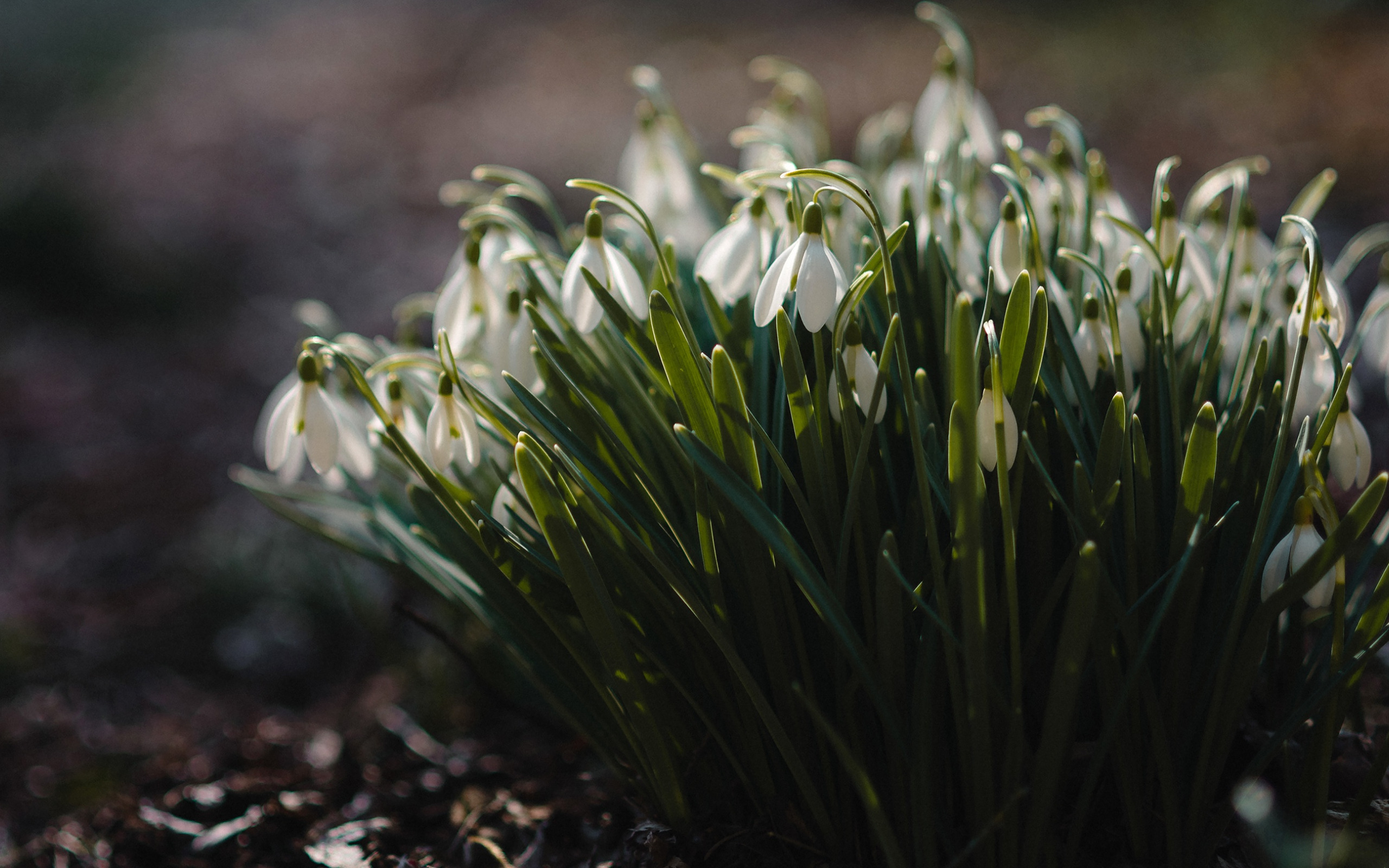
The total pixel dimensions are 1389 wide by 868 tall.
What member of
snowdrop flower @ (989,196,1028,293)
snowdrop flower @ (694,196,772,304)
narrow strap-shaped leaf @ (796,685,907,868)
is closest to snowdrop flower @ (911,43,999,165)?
snowdrop flower @ (989,196,1028,293)

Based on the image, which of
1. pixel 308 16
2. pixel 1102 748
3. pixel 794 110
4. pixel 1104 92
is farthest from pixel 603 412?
pixel 308 16

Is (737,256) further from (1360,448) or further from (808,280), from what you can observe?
(1360,448)

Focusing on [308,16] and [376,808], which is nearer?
[376,808]

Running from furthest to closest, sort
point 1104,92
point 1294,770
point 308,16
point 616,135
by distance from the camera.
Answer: point 308,16, point 616,135, point 1104,92, point 1294,770

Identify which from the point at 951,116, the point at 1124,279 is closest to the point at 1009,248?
the point at 1124,279

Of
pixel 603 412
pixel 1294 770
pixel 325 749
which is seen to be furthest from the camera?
pixel 325 749

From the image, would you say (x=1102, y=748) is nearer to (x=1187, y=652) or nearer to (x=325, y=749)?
(x=1187, y=652)

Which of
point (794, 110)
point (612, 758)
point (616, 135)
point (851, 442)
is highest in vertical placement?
point (616, 135)

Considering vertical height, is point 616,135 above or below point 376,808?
above
